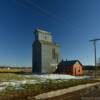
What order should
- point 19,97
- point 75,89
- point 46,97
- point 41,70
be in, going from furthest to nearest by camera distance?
point 41,70 < point 75,89 < point 46,97 < point 19,97

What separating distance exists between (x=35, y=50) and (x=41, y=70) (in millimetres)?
5046

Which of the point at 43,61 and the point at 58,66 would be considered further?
the point at 58,66

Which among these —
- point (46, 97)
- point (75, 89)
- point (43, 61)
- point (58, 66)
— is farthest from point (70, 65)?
point (46, 97)

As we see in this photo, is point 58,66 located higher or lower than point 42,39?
lower

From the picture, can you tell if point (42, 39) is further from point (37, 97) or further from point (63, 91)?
point (37, 97)

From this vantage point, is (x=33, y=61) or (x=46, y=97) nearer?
(x=46, y=97)

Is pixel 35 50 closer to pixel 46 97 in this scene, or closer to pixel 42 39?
pixel 42 39

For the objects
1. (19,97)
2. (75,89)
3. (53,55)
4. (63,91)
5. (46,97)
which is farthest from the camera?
(53,55)

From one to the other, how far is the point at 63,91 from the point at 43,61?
3271 centimetres

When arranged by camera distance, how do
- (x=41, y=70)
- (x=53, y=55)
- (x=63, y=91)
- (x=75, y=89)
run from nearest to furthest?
(x=63, y=91), (x=75, y=89), (x=41, y=70), (x=53, y=55)

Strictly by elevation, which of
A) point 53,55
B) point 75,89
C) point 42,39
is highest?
point 42,39

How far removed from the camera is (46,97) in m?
19.7

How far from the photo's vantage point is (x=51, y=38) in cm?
6062

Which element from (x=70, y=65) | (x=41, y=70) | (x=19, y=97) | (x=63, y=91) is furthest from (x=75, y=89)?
(x=70, y=65)
